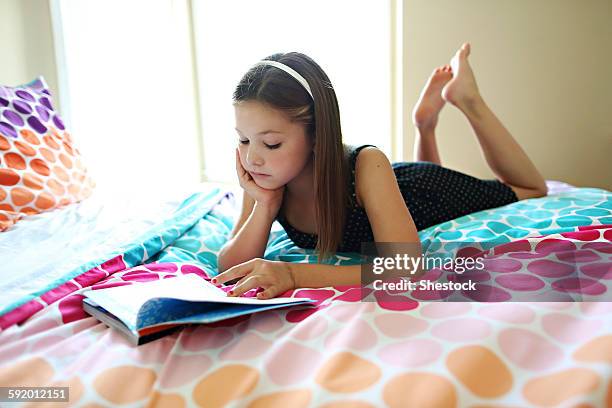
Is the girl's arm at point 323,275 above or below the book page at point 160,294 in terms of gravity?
below

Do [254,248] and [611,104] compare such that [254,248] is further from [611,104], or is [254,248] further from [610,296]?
[611,104]

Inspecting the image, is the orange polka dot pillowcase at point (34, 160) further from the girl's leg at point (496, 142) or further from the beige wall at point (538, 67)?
the beige wall at point (538, 67)

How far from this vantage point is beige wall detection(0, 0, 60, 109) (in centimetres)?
206

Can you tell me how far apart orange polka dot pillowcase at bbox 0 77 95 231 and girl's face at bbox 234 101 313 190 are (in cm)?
67

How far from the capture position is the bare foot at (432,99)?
1.85 metres

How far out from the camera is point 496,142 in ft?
5.38

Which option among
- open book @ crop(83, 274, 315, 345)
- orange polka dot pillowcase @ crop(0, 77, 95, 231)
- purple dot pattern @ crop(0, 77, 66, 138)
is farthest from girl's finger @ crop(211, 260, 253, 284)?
purple dot pattern @ crop(0, 77, 66, 138)

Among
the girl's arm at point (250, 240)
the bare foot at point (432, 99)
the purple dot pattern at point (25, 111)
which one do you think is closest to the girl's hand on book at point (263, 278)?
the girl's arm at point (250, 240)

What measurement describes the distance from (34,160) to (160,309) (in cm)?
102

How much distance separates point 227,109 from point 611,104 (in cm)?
206

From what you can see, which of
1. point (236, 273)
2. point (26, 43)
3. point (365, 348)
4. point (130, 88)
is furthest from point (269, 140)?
point (130, 88)

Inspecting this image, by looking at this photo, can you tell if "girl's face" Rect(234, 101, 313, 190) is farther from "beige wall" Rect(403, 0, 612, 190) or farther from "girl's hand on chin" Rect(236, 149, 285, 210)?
"beige wall" Rect(403, 0, 612, 190)

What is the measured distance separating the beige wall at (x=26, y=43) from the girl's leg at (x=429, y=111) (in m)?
1.57

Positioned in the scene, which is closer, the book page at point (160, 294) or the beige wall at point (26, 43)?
the book page at point (160, 294)
